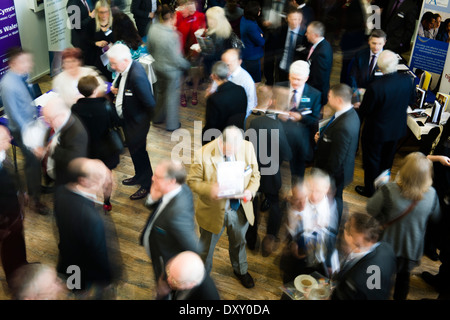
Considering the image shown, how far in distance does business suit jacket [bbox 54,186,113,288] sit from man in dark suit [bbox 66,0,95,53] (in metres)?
3.94

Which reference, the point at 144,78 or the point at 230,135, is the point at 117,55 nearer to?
the point at 144,78

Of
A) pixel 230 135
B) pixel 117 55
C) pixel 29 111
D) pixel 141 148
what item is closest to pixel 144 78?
pixel 117 55

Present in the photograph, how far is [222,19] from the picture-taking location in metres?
6.27

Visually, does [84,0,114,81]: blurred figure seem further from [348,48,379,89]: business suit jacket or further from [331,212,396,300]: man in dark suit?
[331,212,396,300]: man in dark suit

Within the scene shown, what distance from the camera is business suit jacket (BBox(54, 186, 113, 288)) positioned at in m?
3.05

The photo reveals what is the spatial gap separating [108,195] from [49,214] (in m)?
0.64

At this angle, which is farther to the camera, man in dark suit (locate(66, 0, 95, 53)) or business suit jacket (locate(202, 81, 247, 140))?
man in dark suit (locate(66, 0, 95, 53))

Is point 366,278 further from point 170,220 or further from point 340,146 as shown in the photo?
point 340,146

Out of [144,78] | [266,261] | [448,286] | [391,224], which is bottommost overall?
[266,261]

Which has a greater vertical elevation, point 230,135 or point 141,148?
point 230,135

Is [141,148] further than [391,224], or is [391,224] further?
[141,148]

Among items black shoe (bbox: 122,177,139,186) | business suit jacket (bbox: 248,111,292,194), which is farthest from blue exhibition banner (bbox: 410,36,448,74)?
black shoe (bbox: 122,177,139,186)

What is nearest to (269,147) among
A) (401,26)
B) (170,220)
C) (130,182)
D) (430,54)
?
(170,220)

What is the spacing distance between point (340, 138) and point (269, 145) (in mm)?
611
